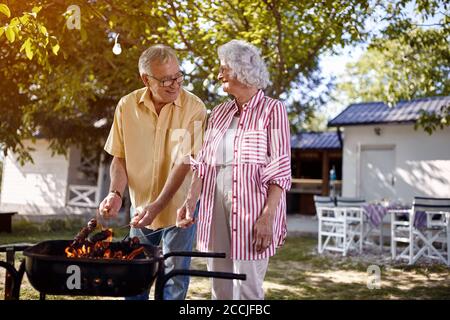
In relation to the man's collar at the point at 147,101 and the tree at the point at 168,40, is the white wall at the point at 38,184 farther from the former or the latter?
the man's collar at the point at 147,101

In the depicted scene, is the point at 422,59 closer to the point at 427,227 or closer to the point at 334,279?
the point at 427,227

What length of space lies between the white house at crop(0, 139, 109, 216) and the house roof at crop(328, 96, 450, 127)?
7703 millimetres

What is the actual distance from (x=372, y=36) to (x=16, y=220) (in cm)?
772

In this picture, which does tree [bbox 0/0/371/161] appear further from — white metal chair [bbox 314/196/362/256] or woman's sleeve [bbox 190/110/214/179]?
white metal chair [bbox 314/196/362/256]

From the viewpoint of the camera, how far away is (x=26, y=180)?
1647 cm

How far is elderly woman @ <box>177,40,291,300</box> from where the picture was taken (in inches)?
75.6

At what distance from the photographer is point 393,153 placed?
38.2 feet

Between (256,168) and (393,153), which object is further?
(393,153)

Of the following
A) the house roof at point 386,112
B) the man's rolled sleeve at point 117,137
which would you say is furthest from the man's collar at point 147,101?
the house roof at point 386,112

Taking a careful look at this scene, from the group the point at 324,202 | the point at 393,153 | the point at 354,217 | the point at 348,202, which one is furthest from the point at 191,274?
the point at 393,153

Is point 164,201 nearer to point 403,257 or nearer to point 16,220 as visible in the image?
point 403,257

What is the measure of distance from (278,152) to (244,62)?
42 cm

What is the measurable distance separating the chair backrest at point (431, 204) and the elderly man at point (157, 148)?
223 inches

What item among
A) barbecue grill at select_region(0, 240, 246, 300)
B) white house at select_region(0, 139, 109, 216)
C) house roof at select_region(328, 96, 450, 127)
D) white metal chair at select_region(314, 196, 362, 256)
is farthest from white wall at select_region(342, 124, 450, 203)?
barbecue grill at select_region(0, 240, 246, 300)
